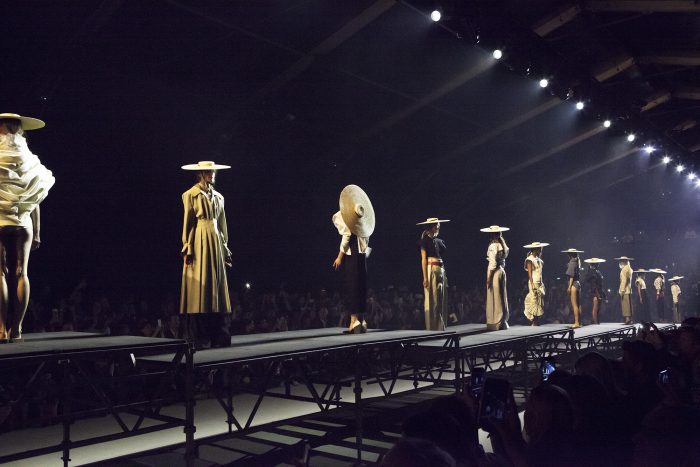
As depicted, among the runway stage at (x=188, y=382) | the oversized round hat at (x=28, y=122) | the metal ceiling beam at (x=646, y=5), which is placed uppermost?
the metal ceiling beam at (x=646, y=5)

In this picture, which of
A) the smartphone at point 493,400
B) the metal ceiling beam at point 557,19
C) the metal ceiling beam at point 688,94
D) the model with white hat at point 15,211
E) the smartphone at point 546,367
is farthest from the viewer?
the metal ceiling beam at point 688,94

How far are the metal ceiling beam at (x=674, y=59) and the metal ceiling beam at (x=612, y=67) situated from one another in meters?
0.26

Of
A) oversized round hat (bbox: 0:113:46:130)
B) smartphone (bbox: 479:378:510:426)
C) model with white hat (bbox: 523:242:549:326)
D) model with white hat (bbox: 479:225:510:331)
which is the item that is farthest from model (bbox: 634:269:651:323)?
smartphone (bbox: 479:378:510:426)

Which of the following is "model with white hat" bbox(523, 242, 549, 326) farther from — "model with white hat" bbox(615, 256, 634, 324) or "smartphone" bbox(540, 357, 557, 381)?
"smartphone" bbox(540, 357, 557, 381)

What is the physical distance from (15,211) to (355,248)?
4.27 metres

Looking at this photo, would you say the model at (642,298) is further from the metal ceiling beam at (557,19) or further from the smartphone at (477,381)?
the smartphone at (477,381)

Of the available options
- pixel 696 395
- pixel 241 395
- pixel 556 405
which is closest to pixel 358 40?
pixel 241 395

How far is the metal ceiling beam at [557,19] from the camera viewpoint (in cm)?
1039

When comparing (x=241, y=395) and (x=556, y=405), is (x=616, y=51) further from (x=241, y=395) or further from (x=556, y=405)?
(x=556, y=405)

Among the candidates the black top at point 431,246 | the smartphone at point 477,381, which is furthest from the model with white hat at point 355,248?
the smartphone at point 477,381

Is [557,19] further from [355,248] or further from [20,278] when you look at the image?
[20,278]

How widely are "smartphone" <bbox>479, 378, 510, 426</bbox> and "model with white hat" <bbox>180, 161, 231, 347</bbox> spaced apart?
402 cm

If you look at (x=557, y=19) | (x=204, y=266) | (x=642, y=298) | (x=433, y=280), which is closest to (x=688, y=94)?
(x=557, y=19)

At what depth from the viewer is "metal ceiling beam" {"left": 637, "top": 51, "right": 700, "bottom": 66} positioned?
38.1 feet
